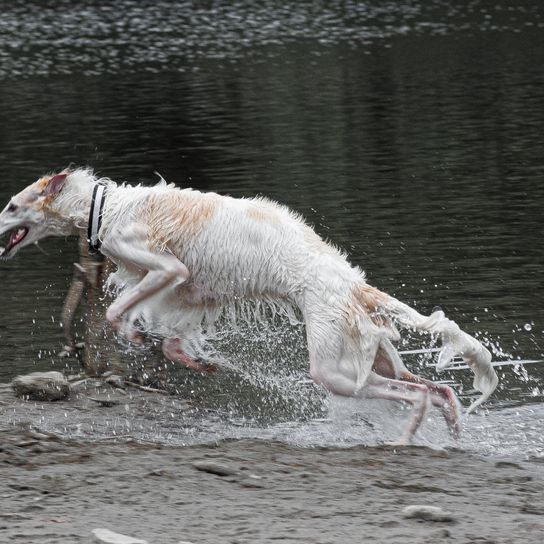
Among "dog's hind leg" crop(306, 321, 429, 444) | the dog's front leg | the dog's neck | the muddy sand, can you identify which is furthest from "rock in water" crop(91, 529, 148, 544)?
the dog's neck

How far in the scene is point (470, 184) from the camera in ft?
61.1

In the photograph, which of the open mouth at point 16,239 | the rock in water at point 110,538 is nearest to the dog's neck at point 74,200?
the open mouth at point 16,239

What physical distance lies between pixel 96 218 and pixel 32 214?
0.60 m

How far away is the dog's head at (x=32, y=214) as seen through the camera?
9.22 metres

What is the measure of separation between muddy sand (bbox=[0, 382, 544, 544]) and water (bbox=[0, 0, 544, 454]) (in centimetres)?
180

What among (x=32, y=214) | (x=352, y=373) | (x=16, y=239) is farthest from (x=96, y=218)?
(x=352, y=373)

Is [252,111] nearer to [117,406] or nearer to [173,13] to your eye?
[117,406]

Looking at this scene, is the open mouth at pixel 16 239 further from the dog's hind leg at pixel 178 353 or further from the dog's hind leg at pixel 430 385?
the dog's hind leg at pixel 430 385

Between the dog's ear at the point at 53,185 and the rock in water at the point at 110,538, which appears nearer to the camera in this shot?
the rock in water at the point at 110,538

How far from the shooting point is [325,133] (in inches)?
918

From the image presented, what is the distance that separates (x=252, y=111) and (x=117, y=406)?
1810 cm

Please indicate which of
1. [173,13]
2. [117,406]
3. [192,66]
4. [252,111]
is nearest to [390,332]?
[117,406]

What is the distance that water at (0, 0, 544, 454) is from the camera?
1257cm

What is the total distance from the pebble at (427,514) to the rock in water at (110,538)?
1549mm
